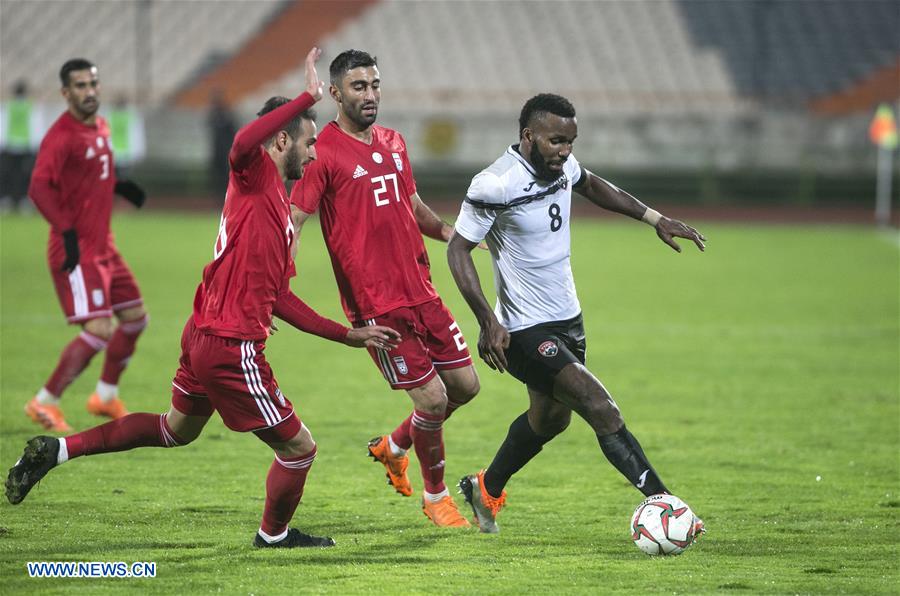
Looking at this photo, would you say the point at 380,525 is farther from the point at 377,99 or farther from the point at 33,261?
the point at 33,261

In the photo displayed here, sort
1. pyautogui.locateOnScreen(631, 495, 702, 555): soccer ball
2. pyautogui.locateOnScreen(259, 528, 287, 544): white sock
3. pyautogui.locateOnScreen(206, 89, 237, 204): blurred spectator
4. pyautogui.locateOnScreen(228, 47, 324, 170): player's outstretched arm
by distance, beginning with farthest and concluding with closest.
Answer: pyautogui.locateOnScreen(206, 89, 237, 204): blurred spectator < pyautogui.locateOnScreen(259, 528, 287, 544): white sock < pyautogui.locateOnScreen(631, 495, 702, 555): soccer ball < pyautogui.locateOnScreen(228, 47, 324, 170): player's outstretched arm

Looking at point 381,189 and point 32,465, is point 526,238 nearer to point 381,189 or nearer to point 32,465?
point 381,189

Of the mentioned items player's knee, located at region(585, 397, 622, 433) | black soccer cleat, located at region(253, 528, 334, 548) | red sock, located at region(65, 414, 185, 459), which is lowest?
black soccer cleat, located at region(253, 528, 334, 548)

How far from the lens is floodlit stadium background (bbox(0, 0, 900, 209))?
3216 centimetres

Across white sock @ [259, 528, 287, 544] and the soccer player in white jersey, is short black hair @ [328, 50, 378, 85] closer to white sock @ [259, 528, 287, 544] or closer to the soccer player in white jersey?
the soccer player in white jersey

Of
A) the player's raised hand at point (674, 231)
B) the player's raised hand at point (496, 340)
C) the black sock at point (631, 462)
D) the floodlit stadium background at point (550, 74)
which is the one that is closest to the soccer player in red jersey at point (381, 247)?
the player's raised hand at point (496, 340)

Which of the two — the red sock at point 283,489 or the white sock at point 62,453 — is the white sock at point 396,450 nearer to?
the red sock at point 283,489

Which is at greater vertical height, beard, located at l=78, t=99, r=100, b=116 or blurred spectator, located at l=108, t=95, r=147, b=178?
beard, located at l=78, t=99, r=100, b=116

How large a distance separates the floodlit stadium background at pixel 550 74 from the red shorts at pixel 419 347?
25132mm

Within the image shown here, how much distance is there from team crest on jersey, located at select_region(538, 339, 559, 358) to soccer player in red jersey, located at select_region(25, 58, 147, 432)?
392 centimetres

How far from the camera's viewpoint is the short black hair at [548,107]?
5.90 meters

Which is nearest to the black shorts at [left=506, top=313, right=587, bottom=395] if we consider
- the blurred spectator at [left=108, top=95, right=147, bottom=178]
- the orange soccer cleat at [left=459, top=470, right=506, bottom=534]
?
the orange soccer cleat at [left=459, top=470, right=506, bottom=534]

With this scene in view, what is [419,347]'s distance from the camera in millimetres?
6402

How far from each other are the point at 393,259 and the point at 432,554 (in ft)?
4.95
